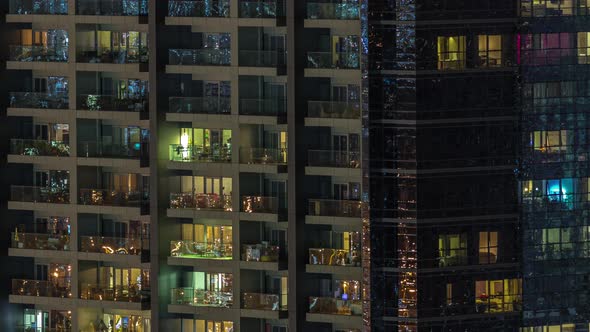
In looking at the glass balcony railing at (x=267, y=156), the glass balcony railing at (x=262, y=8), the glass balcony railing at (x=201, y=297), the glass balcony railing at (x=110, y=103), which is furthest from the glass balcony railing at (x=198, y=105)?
the glass balcony railing at (x=201, y=297)

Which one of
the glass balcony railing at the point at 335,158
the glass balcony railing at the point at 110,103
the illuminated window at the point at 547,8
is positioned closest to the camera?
the illuminated window at the point at 547,8

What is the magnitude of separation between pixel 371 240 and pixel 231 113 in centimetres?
735

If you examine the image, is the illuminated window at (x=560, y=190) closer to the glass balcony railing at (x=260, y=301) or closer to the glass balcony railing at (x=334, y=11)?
the glass balcony railing at (x=334, y=11)

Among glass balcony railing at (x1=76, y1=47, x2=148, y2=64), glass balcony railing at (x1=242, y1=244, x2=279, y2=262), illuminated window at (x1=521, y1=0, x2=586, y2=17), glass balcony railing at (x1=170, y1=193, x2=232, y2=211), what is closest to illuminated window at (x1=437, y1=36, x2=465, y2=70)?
illuminated window at (x1=521, y1=0, x2=586, y2=17)

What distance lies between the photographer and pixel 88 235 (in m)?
102

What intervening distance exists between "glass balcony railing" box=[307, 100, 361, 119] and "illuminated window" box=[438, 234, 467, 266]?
5.64 meters

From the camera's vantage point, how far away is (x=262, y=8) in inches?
3868

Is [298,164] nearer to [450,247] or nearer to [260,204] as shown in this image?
[260,204]

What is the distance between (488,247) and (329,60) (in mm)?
9133

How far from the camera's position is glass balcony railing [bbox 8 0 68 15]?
101 m

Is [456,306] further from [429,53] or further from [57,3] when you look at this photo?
[57,3]

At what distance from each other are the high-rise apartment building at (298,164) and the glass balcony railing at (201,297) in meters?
0.07

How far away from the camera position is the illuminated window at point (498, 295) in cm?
9719

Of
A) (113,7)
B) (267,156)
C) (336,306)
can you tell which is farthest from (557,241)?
(113,7)
